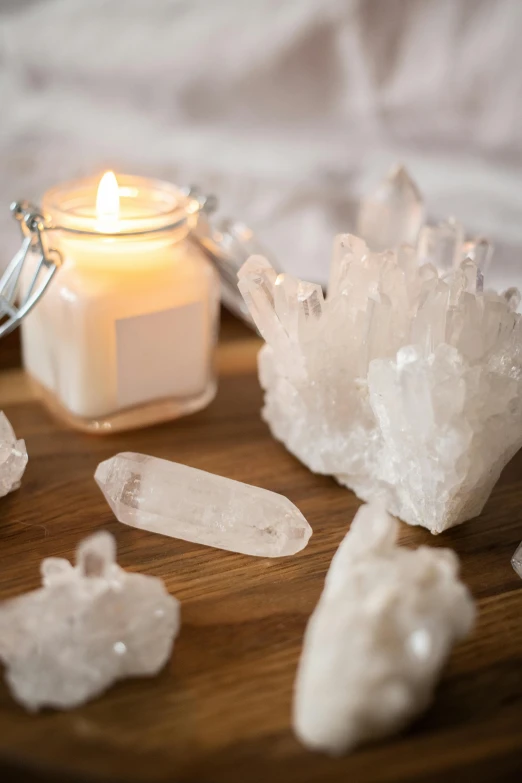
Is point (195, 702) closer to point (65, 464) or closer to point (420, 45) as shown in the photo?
point (65, 464)

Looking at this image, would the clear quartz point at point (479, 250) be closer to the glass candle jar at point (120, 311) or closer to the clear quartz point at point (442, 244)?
the clear quartz point at point (442, 244)

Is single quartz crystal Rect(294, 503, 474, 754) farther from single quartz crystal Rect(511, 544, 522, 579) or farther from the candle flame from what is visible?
the candle flame

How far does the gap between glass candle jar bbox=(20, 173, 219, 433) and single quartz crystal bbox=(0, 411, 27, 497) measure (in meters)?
0.09

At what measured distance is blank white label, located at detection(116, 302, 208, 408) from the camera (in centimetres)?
72

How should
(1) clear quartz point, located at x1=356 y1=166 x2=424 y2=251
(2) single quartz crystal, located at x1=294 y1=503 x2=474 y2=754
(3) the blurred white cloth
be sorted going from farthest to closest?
(3) the blurred white cloth → (1) clear quartz point, located at x1=356 y1=166 x2=424 y2=251 → (2) single quartz crystal, located at x1=294 y1=503 x2=474 y2=754

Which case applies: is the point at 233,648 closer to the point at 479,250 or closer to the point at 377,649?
the point at 377,649

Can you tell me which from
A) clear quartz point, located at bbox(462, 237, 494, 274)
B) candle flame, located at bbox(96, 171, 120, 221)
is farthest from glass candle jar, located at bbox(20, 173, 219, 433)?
clear quartz point, located at bbox(462, 237, 494, 274)

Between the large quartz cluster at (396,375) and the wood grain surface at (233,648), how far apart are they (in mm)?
32

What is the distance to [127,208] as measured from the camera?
795 millimetres

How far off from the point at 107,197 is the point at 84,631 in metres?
0.38

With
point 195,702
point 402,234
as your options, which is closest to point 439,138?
point 402,234

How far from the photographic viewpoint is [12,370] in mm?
867

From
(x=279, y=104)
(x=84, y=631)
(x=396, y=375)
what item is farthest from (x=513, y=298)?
(x=279, y=104)

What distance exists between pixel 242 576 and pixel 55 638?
5.7 inches
